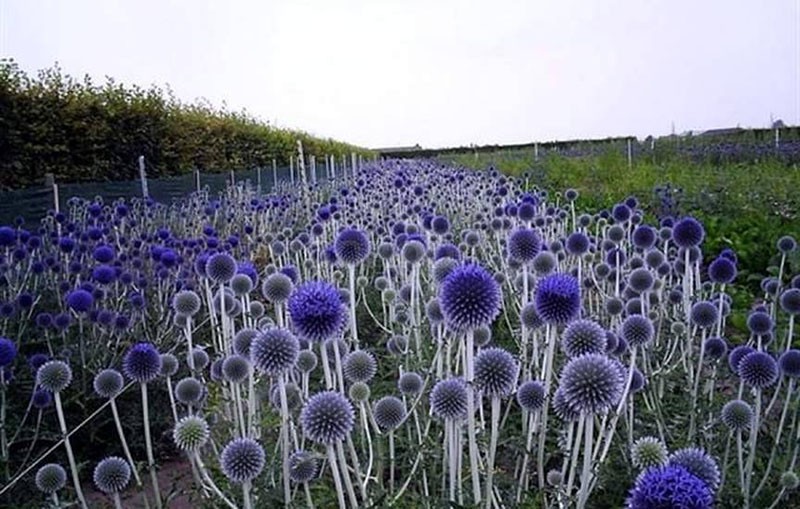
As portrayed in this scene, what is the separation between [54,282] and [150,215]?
3.04 m

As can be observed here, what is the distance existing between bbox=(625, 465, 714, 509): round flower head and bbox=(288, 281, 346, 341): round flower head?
93cm

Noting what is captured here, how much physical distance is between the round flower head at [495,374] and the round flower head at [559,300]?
173 millimetres

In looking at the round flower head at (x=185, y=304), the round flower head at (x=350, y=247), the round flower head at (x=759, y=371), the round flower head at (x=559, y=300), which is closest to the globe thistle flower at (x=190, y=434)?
the round flower head at (x=185, y=304)

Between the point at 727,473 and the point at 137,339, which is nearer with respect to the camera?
the point at 727,473

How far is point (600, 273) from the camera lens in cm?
405

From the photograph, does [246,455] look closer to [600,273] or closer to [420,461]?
[420,461]

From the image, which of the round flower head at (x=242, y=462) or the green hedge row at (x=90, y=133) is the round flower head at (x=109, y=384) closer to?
the round flower head at (x=242, y=462)

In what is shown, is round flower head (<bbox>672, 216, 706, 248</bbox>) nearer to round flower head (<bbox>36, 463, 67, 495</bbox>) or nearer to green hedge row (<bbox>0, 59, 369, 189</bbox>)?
round flower head (<bbox>36, 463, 67, 495</bbox>)

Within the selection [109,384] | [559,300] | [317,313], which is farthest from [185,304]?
[559,300]

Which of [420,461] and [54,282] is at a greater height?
[54,282]

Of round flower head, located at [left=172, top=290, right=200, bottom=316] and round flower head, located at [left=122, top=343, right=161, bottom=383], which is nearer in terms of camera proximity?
round flower head, located at [left=122, top=343, right=161, bottom=383]

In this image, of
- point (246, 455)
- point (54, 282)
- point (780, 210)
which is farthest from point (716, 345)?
point (780, 210)

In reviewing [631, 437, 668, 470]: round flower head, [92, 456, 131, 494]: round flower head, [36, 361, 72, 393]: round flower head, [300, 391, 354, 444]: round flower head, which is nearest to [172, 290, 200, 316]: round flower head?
[36, 361, 72, 393]: round flower head

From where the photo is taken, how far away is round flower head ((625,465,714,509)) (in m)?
1.22
